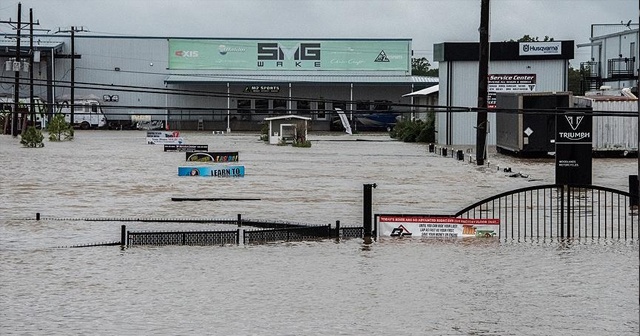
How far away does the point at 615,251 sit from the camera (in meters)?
23.0

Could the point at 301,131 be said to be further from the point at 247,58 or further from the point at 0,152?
the point at 247,58

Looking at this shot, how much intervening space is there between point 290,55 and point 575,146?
76.5 metres

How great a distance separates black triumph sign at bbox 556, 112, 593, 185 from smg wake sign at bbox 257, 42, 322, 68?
7563 centimetres

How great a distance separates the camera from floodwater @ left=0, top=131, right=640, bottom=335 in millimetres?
15672

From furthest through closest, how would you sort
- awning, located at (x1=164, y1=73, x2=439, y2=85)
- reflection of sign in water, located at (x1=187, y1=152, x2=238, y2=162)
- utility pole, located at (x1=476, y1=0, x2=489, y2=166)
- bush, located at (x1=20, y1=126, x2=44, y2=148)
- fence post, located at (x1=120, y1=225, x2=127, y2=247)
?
awning, located at (x1=164, y1=73, x2=439, y2=85), bush, located at (x1=20, y1=126, x2=44, y2=148), reflection of sign in water, located at (x1=187, y1=152, x2=238, y2=162), utility pole, located at (x1=476, y1=0, x2=489, y2=166), fence post, located at (x1=120, y1=225, x2=127, y2=247)

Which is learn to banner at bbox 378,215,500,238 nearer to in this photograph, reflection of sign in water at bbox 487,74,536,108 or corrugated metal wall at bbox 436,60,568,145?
corrugated metal wall at bbox 436,60,568,145

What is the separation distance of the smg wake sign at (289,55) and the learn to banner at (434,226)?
8008 cm

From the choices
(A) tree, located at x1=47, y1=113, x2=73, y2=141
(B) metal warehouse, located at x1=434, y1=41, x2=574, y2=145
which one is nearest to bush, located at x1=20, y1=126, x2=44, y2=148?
(A) tree, located at x1=47, y1=113, x2=73, y2=141

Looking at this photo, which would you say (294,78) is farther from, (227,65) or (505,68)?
(505,68)

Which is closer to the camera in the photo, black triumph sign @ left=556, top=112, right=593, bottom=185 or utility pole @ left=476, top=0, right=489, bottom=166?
black triumph sign @ left=556, top=112, right=593, bottom=185

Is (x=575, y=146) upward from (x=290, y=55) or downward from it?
downward

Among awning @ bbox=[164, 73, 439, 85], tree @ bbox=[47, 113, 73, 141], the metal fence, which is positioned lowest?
the metal fence

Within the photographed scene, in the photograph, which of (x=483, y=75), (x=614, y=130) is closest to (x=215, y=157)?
(x=483, y=75)

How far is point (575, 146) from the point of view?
28812 millimetres
